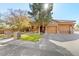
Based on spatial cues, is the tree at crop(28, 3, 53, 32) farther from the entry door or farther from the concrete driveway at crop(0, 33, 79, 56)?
the concrete driveway at crop(0, 33, 79, 56)

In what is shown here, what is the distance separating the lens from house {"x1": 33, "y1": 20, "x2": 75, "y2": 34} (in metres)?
3.42

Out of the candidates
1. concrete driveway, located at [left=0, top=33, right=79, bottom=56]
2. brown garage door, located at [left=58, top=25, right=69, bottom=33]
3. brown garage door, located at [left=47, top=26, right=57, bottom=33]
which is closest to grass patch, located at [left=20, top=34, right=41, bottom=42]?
concrete driveway, located at [left=0, top=33, right=79, bottom=56]

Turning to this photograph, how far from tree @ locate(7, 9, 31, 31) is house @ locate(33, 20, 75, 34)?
7.2 inches

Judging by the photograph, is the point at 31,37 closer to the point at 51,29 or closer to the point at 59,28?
the point at 51,29

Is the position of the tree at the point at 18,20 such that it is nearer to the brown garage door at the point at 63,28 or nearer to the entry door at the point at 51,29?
the entry door at the point at 51,29

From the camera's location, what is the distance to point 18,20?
3.42 m

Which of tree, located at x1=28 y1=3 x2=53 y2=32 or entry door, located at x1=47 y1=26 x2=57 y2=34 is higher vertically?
tree, located at x1=28 y1=3 x2=53 y2=32

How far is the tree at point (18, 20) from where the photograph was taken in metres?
3.40

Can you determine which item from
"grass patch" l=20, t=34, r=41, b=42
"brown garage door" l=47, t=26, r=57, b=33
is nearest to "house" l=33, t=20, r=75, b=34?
"brown garage door" l=47, t=26, r=57, b=33

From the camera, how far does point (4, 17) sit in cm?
339

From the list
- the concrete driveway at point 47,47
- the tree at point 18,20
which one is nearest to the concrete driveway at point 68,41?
the concrete driveway at point 47,47

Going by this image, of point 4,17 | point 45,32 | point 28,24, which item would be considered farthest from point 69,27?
point 4,17

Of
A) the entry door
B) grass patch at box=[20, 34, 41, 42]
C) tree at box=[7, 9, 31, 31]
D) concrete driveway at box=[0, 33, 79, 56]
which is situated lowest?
concrete driveway at box=[0, 33, 79, 56]

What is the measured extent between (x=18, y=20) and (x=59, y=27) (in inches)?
26.8
